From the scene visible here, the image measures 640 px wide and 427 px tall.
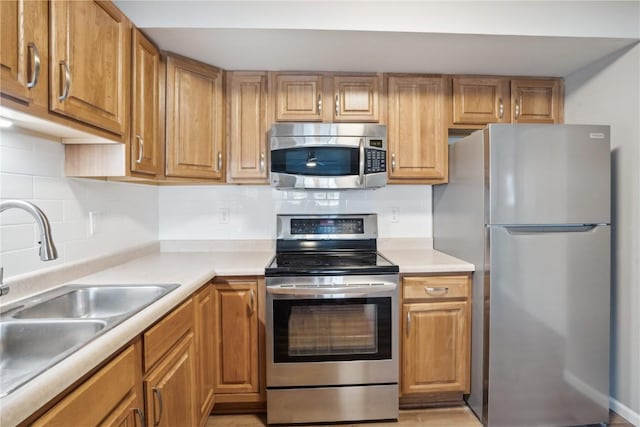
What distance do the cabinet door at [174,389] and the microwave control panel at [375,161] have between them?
1373 millimetres

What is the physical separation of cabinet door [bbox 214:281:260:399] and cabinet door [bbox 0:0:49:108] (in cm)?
121

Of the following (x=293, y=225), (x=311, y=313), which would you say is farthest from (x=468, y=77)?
(x=311, y=313)

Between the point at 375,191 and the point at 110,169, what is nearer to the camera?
the point at 110,169

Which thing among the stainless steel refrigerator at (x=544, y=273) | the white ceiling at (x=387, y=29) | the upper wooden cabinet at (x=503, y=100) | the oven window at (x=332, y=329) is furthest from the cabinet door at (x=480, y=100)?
the oven window at (x=332, y=329)

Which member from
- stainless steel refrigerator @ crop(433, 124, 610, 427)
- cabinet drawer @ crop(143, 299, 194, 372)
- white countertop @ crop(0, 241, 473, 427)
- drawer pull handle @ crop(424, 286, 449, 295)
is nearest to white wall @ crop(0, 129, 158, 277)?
white countertop @ crop(0, 241, 473, 427)

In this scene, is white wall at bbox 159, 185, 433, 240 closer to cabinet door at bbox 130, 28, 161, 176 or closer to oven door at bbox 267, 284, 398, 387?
→ cabinet door at bbox 130, 28, 161, 176

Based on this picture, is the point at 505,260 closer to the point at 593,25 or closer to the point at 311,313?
the point at 311,313

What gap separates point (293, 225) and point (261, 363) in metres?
0.92

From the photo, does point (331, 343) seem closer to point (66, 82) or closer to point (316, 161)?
point (316, 161)

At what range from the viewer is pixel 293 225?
2361mm

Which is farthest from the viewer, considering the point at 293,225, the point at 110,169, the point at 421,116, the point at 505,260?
the point at 293,225

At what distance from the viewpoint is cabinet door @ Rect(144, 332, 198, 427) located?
1.16m

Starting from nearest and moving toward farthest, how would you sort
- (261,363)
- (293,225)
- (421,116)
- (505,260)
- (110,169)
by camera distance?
(110,169) → (505,260) → (261,363) → (421,116) → (293,225)

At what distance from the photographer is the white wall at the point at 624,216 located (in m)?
1.82
